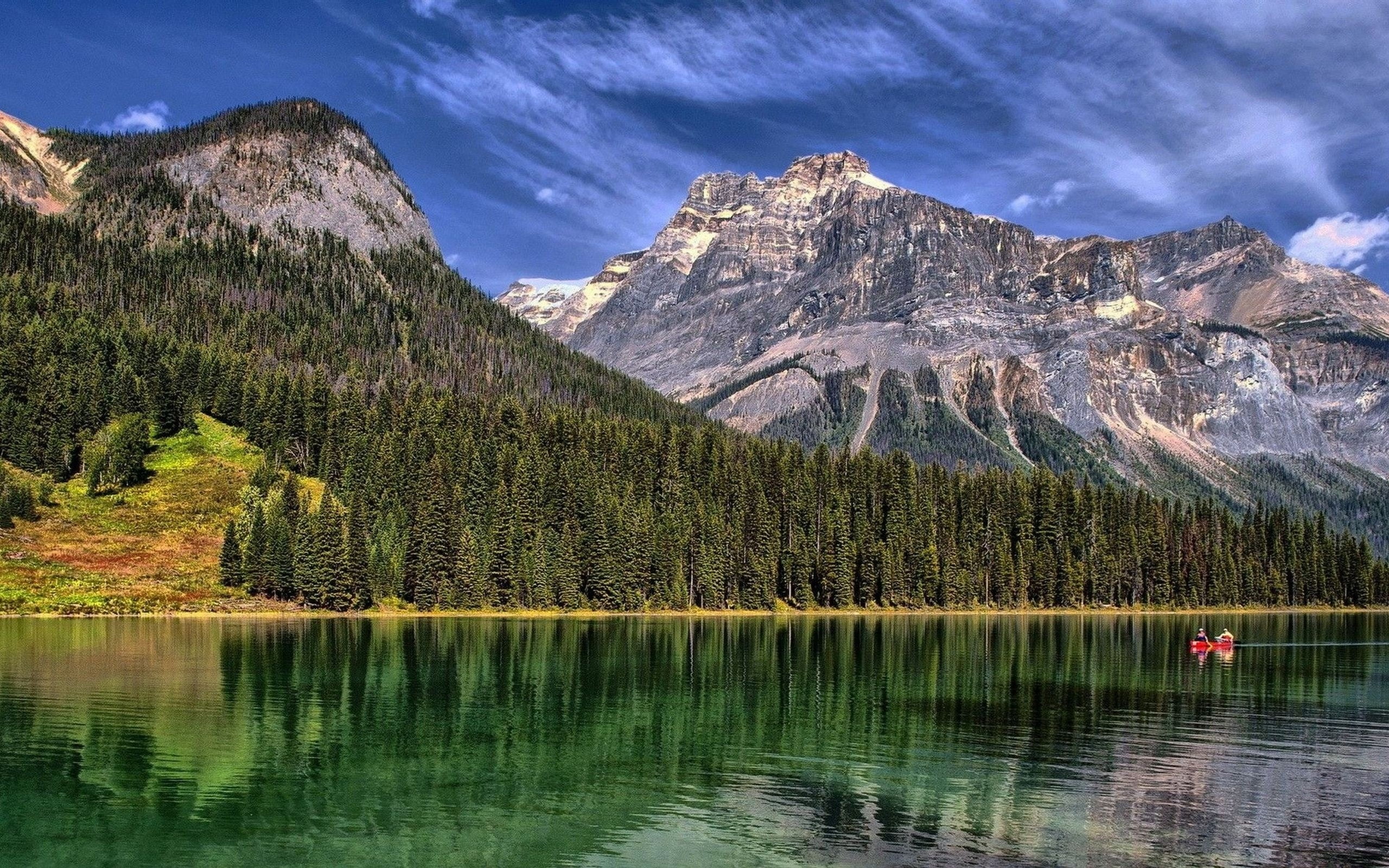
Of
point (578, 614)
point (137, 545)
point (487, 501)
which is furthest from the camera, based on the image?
point (487, 501)

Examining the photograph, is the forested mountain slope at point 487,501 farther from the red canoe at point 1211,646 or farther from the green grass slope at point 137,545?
the red canoe at point 1211,646

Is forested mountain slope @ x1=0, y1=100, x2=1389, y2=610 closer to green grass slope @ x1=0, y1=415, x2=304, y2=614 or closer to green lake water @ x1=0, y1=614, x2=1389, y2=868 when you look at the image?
green grass slope @ x1=0, y1=415, x2=304, y2=614

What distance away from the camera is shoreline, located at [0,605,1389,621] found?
12000 cm

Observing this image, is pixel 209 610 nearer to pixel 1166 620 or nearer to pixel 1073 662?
pixel 1073 662

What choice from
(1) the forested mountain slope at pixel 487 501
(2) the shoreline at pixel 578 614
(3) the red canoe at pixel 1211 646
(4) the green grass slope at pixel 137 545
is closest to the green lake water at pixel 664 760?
(3) the red canoe at pixel 1211 646

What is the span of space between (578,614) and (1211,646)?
78.9 meters

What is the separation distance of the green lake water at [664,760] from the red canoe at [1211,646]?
15.9 metres

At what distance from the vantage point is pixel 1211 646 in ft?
347

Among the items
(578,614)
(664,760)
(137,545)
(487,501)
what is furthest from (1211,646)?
(137,545)

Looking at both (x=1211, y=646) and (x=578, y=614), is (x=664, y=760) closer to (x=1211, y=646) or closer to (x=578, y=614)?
Answer: (x=1211, y=646)

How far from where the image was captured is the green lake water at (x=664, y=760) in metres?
32.2

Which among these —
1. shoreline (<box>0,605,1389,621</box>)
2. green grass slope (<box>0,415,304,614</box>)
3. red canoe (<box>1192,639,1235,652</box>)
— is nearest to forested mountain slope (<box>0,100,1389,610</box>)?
shoreline (<box>0,605,1389,621</box>)

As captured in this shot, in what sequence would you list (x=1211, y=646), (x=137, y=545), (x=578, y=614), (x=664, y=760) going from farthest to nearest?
1. (x=578, y=614)
2. (x=137, y=545)
3. (x=1211, y=646)
4. (x=664, y=760)

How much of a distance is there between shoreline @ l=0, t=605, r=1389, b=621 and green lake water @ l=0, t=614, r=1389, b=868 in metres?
31.8
